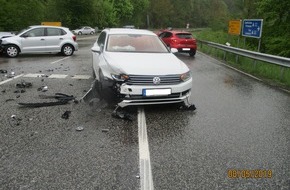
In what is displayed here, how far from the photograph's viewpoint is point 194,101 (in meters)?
7.52

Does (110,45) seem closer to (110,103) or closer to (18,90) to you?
(110,103)

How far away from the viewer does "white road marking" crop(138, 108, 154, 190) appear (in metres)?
3.61

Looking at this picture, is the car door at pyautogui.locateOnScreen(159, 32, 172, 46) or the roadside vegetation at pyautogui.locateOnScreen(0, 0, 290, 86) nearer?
the car door at pyautogui.locateOnScreen(159, 32, 172, 46)

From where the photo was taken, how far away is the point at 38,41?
16.5 m

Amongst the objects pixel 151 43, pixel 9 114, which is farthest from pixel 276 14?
pixel 9 114

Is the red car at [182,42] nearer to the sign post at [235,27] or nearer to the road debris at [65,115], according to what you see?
the sign post at [235,27]

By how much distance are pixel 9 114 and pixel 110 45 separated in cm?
302

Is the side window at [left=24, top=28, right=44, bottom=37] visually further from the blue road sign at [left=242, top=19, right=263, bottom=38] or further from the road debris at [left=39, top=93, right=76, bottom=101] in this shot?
the blue road sign at [left=242, top=19, right=263, bottom=38]

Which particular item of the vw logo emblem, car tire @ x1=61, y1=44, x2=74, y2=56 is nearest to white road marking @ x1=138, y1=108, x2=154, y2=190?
the vw logo emblem

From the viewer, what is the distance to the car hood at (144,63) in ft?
20.2

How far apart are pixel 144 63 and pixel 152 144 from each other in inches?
90.5

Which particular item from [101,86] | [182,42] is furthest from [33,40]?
[101,86]

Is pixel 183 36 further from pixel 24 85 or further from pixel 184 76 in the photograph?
pixel 184 76

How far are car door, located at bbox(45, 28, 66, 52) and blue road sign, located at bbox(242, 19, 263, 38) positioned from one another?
10.2m
